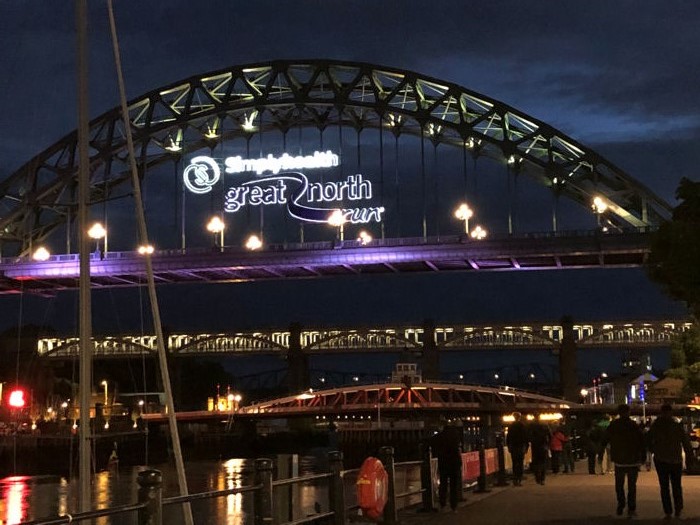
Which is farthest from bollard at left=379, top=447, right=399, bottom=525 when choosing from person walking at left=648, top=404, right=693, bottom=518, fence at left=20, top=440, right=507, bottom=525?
person walking at left=648, top=404, right=693, bottom=518

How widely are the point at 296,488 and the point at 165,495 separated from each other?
36.9m

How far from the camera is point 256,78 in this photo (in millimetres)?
104625

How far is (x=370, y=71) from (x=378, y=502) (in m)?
88.2

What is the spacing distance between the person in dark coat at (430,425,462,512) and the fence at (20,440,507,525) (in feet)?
0.66

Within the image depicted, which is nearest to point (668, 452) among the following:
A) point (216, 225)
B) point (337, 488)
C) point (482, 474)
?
point (337, 488)

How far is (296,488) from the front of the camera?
53.2 ft

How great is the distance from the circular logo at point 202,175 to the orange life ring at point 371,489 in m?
95.5

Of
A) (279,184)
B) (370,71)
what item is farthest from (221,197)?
(370,71)

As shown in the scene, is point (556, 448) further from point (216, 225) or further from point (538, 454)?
point (216, 225)

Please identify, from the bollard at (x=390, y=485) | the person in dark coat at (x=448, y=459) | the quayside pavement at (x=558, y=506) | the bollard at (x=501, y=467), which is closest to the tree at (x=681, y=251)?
the quayside pavement at (x=558, y=506)

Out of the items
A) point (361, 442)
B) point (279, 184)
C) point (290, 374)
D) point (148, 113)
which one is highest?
point (148, 113)

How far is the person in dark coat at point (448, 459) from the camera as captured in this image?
2000 centimetres

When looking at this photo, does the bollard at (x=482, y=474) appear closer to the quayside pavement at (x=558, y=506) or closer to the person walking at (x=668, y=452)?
the quayside pavement at (x=558, y=506)

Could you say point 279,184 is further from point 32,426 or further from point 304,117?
point 32,426
